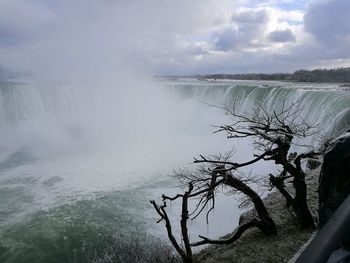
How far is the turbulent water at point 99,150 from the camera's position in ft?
41.5

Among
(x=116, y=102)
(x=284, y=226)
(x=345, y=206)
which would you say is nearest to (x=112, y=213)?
(x=284, y=226)

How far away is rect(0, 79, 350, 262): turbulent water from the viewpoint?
12.7m

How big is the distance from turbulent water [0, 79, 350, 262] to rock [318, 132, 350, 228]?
351 inches

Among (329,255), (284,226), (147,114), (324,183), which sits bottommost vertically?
(147,114)

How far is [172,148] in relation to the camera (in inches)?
1092

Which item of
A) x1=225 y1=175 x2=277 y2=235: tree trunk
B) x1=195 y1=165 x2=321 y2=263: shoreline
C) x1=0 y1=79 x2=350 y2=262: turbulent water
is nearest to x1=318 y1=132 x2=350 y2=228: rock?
x1=195 y1=165 x2=321 y2=263: shoreline

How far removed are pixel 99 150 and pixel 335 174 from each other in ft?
86.4

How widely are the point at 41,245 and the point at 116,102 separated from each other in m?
32.3

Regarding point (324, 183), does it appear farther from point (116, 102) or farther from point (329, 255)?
point (116, 102)

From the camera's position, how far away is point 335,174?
2652mm

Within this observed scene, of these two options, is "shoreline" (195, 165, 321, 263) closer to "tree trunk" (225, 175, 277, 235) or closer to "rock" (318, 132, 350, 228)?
"tree trunk" (225, 175, 277, 235)

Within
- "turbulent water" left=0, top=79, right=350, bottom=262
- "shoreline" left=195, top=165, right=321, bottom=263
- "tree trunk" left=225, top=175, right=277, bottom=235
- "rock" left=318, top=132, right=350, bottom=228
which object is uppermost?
"rock" left=318, top=132, right=350, bottom=228

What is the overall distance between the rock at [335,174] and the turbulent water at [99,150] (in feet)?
29.3

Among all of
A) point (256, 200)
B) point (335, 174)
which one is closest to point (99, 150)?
point (256, 200)
